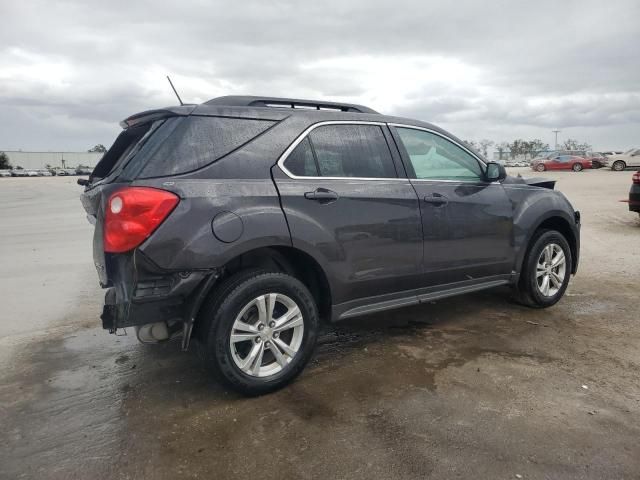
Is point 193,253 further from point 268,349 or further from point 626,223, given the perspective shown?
point 626,223

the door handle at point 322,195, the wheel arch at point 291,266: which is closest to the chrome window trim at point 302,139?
the door handle at point 322,195

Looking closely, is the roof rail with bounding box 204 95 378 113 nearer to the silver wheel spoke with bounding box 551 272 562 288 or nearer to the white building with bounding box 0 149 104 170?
the silver wheel spoke with bounding box 551 272 562 288

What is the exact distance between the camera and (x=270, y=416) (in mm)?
2959

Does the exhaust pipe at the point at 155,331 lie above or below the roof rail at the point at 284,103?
below

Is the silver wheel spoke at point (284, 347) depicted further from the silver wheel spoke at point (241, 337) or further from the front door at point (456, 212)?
the front door at point (456, 212)

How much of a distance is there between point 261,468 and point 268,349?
90 cm

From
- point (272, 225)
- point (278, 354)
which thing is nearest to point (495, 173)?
point (272, 225)

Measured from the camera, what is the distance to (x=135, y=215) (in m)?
2.78

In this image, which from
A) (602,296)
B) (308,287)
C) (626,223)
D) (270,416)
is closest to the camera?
(270,416)

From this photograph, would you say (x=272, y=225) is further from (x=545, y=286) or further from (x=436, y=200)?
(x=545, y=286)

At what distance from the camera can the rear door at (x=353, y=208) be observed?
329cm

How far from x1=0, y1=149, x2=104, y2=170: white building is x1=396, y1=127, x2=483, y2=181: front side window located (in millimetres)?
114465

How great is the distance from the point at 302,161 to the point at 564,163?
39782 mm

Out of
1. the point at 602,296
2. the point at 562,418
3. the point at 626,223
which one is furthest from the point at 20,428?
the point at 626,223
